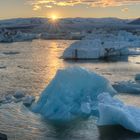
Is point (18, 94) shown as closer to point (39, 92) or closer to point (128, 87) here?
point (39, 92)

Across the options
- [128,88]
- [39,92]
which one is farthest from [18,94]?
[128,88]

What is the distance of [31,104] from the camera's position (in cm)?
A: 1277

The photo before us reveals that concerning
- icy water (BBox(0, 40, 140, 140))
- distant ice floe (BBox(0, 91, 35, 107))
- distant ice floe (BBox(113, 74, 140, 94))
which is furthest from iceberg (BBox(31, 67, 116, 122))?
distant ice floe (BBox(113, 74, 140, 94))

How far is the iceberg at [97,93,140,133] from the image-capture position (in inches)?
400

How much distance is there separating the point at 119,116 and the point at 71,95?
196cm

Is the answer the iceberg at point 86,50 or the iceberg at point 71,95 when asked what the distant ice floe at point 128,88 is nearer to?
the iceberg at point 71,95

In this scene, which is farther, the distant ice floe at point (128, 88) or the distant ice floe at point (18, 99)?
the distant ice floe at point (128, 88)

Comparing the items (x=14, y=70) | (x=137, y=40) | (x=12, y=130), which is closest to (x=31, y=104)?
(x=12, y=130)

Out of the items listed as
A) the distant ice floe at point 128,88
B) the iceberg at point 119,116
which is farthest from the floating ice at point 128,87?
the iceberg at point 119,116

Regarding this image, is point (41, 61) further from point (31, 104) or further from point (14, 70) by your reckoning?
point (31, 104)

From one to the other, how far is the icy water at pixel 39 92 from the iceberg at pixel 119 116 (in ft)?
0.45

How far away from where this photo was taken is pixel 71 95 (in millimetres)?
11906

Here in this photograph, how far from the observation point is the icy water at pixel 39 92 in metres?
10.1

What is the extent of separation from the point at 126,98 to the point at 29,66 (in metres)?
9.57
